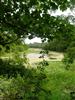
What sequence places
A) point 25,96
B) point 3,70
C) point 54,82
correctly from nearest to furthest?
point 3,70
point 25,96
point 54,82

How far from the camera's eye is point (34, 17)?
5.10 m

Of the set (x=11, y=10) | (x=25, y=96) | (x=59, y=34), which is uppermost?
(x=11, y=10)

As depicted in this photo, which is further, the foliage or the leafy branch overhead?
the foliage

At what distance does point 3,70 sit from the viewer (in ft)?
18.2

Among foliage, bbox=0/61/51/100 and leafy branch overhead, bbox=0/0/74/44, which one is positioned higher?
leafy branch overhead, bbox=0/0/74/44

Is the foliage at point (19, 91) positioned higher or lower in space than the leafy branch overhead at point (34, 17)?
lower

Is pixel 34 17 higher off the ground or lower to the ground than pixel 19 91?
higher

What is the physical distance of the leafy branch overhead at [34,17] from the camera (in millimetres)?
5027

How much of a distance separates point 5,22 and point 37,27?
22.6 inches

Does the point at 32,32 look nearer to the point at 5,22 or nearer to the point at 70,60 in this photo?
the point at 5,22

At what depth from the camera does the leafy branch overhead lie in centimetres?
503

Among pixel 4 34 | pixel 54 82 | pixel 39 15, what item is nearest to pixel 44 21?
pixel 39 15

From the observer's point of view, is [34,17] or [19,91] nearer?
[34,17]

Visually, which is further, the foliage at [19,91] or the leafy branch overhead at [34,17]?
the foliage at [19,91]
